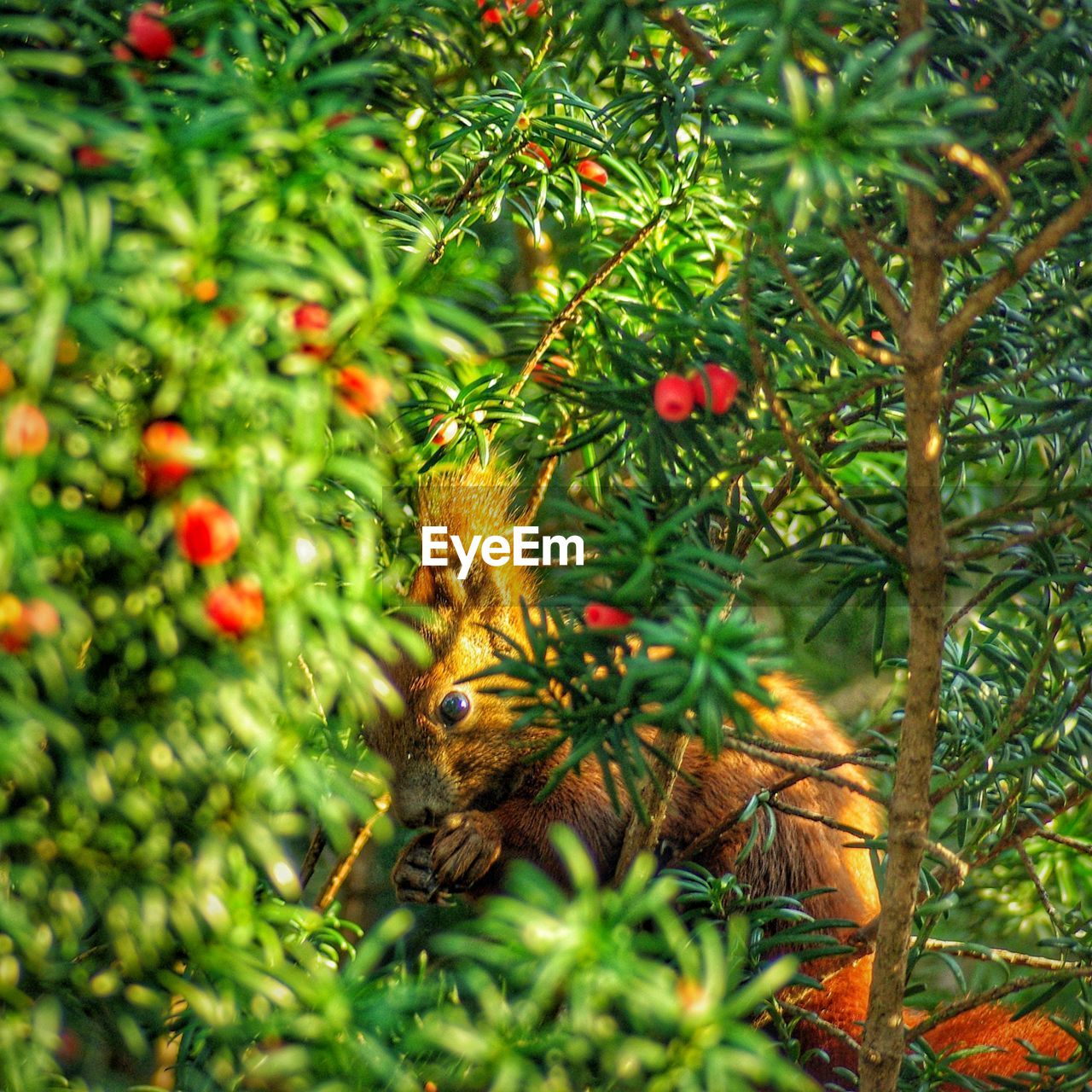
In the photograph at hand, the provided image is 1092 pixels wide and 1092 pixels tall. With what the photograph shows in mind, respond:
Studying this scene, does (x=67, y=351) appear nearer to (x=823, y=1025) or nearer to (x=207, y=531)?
(x=207, y=531)

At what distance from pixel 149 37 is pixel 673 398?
487 mm

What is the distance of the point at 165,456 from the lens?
0.70 meters

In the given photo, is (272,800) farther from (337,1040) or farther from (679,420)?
(679,420)

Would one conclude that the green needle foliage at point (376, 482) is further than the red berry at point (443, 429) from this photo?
No

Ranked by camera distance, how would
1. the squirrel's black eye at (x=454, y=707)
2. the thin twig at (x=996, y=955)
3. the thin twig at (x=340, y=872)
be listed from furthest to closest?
the squirrel's black eye at (x=454, y=707) → the thin twig at (x=340, y=872) → the thin twig at (x=996, y=955)

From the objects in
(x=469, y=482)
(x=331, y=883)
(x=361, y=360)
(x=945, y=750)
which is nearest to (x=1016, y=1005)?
(x=945, y=750)

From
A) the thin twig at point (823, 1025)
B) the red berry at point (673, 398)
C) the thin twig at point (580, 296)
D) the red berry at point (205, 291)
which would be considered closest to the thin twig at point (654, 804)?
the thin twig at point (823, 1025)

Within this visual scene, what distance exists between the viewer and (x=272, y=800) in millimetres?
798

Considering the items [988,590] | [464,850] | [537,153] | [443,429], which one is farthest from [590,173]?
[464,850]

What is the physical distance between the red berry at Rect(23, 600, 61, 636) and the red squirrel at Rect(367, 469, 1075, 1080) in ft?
3.06

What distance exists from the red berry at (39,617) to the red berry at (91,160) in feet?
0.85

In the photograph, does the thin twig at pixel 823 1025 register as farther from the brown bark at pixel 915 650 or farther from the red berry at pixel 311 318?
the red berry at pixel 311 318

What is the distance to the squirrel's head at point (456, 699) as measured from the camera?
1.74 m

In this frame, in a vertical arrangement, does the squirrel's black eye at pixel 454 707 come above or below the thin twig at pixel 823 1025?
below
